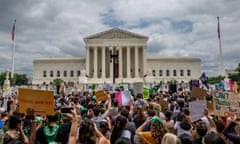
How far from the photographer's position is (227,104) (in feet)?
15.4

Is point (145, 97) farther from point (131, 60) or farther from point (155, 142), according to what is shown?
point (131, 60)

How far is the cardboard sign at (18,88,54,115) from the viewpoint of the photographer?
196 inches

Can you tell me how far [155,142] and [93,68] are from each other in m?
69.3

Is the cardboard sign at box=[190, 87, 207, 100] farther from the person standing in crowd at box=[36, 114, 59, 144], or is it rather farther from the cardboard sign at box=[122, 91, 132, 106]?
the person standing in crowd at box=[36, 114, 59, 144]

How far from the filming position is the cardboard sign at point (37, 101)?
16.3 feet

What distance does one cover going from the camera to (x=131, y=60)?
73250 millimetres

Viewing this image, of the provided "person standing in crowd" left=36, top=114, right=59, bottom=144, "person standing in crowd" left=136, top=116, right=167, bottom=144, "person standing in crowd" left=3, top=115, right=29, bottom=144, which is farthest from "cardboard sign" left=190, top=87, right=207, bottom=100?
"person standing in crowd" left=3, top=115, right=29, bottom=144

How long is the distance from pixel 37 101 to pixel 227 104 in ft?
13.5

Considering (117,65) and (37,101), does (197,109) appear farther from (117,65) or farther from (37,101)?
(117,65)

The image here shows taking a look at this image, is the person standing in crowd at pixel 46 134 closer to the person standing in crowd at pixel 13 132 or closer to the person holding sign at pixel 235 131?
the person standing in crowd at pixel 13 132

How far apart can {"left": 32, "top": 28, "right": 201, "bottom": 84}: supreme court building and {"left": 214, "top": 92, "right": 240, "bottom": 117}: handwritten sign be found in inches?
2204

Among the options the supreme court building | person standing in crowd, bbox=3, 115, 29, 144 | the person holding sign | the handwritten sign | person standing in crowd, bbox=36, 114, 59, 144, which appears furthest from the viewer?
the supreme court building

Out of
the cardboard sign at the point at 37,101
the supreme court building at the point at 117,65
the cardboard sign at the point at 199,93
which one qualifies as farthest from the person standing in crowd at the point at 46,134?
the supreme court building at the point at 117,65

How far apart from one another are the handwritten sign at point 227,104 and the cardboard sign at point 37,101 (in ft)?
11.9
